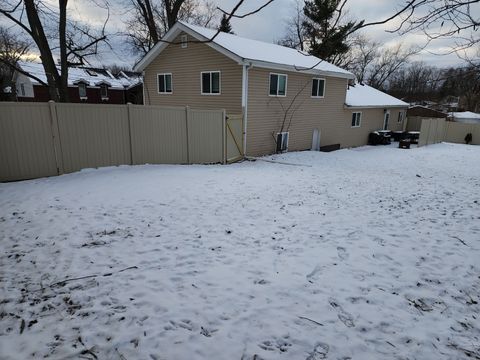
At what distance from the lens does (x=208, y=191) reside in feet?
24.3

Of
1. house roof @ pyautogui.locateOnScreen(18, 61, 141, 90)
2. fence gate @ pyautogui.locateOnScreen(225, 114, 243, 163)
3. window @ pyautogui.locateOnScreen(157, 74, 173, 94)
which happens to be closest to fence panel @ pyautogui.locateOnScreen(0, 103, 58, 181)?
fence gate @ pyautogui.locateOnScreen(225, 114, 243, 163)

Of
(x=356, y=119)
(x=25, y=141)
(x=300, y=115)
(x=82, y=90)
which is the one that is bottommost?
(x=25, y=141)

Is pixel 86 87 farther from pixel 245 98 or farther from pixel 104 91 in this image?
pixel 245 98

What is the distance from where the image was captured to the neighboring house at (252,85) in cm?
1363

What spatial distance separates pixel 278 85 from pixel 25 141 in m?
10.8

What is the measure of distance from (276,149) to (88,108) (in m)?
9.39

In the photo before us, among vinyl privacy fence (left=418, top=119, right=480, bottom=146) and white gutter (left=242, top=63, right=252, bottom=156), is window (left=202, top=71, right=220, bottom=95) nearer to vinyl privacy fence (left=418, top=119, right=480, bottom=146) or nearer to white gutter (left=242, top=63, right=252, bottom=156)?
white gutter (left=242, top=63, right=252, bottom=156)

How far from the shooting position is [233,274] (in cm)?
382

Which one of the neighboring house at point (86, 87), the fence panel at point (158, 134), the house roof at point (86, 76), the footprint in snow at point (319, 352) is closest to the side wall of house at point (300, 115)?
the fence panel at point (158, 134)

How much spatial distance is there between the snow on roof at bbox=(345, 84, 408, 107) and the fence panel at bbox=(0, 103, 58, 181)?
56.7ft

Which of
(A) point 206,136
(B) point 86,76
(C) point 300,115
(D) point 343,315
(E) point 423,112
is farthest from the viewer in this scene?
(E) point 423,112

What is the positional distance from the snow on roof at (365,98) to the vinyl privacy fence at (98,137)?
1262 centimetres

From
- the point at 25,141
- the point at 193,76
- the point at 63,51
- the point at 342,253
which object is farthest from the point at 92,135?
the point at 193,76

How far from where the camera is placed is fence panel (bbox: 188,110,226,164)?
1096cm
